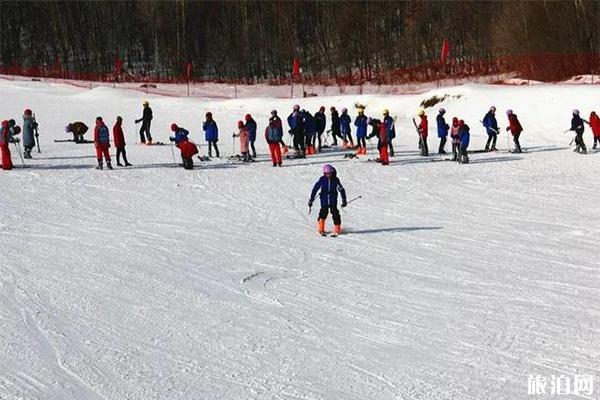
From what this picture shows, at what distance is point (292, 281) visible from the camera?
10898 mm

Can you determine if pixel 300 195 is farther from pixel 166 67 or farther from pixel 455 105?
pixel 166 67

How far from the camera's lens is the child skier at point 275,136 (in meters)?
20.1

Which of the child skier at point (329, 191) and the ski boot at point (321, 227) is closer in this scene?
the child skier at point (329, 191)

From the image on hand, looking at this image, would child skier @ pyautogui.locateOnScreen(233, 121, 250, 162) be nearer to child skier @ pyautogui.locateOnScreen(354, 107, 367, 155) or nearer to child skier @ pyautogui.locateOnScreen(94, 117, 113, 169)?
child skier @ pyautogui.locateOnScreen(354, 107, 367, 155)

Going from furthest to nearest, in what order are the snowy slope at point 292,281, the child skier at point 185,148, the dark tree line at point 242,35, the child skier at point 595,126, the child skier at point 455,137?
the dark tree line at point 242,35 → the child skier at point 595,126 → the child skier at point 455,137 → the child skier at point 185,148 → the snowy slope at point 292,281

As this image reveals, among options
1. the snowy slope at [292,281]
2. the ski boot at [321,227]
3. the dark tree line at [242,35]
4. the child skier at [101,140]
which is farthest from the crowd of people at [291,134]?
the dark tree line at [242,35]

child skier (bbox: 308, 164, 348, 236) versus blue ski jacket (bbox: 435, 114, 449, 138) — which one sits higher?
blue ski jacket (bbox: 435, 114, 449, 138)

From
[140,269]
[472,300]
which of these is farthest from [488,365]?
[140,269]

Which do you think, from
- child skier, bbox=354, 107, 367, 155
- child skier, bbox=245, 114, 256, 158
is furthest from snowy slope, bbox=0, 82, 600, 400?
child skier, bbox=354, 107, 367, 155

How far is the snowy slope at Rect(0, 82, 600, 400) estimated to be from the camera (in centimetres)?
752

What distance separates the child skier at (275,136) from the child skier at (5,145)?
6480 millimetres

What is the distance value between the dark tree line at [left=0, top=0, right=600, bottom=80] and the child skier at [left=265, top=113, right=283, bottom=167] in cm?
3871

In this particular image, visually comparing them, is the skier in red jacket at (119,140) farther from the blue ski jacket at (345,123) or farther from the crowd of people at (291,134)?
the blue ski jacket at (345,123)

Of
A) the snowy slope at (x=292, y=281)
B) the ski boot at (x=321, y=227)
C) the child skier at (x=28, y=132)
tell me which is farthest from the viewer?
the child skier at (x=28, y=132)
